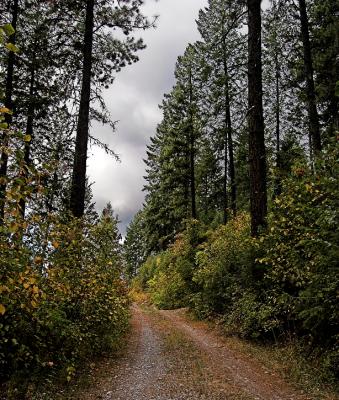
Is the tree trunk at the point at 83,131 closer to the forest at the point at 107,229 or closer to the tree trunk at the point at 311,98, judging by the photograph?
the forest at the point at 107,229

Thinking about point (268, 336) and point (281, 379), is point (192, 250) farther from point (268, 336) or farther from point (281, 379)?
point (281, 379)

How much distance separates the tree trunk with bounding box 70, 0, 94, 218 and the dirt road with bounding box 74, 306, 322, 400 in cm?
379

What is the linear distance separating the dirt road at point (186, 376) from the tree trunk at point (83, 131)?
379cm

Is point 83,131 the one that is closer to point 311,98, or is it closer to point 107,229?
point 107,229

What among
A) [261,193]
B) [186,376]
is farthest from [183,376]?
[261,193]

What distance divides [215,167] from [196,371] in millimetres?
25866

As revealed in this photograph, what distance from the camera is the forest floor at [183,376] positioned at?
5660 millimetres

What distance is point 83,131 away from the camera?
10898 millimetres

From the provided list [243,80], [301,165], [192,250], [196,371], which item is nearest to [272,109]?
[243,80]

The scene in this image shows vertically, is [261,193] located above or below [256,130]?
below

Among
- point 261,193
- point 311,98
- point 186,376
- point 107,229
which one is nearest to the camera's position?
point 186,376

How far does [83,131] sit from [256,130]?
465 cm

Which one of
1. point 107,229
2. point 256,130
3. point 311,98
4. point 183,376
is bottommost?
point 183,376

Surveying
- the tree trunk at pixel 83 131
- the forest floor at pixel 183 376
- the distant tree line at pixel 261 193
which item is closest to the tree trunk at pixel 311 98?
the distant tree line at pixel 261 193
